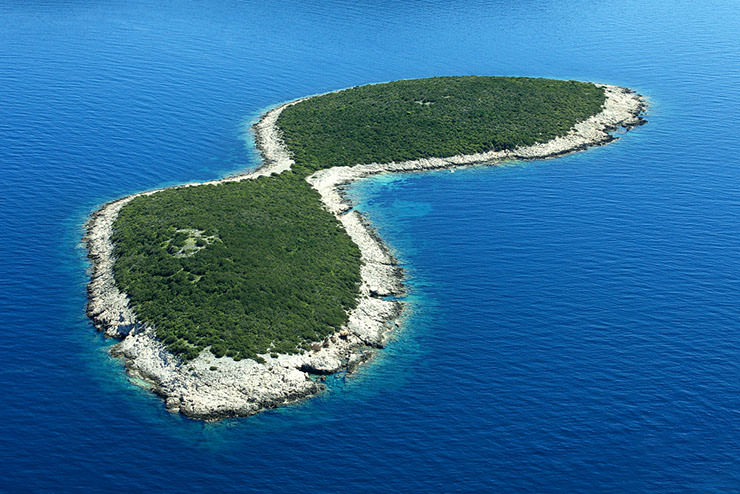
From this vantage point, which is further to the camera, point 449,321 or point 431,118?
point 431,118

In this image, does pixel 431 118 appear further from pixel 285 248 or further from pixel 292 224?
pixel 285 248

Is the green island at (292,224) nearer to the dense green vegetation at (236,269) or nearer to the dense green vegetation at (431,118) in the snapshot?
the dense green vegetation at (236,269)

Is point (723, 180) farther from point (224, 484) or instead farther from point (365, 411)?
point (224, 484)

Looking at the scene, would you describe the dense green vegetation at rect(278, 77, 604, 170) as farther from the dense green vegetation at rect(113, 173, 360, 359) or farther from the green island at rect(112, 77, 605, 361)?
the dense green vegetation at rect(113, 173, 360, 359)

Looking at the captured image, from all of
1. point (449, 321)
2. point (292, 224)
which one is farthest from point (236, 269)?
point (449, 321)

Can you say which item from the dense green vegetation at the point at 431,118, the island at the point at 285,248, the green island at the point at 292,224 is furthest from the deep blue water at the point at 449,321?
the dense green vegetation at the point at 431,118
